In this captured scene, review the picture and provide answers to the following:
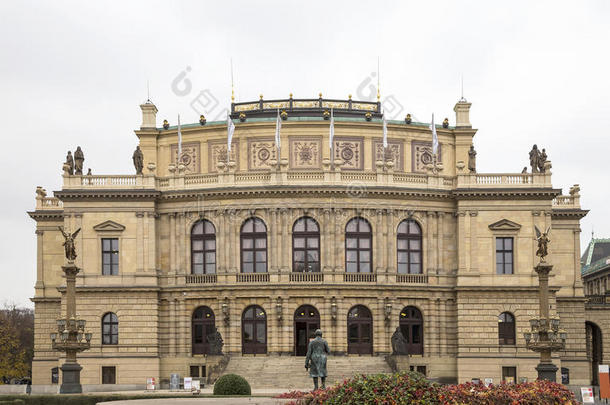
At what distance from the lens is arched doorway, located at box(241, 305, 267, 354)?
7525 cm

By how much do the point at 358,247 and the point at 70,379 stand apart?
27348mm

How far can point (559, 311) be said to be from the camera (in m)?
84.4

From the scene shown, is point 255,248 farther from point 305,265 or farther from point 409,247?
point 409,247

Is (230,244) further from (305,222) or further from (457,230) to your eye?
(457,230)

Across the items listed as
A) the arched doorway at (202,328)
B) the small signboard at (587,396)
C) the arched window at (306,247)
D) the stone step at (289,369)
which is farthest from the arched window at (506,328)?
the arched doorway at (202,328)

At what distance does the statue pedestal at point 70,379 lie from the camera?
179ft

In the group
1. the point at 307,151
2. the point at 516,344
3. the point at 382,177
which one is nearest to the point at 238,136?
the point at 307,151

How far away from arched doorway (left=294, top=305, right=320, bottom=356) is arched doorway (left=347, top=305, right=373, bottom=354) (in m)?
2.48

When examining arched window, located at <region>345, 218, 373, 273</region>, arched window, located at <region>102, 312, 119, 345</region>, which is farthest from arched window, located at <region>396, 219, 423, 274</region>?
arched window, located at <region>102, 312, 119, 345</region>

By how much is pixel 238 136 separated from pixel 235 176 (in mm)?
6866

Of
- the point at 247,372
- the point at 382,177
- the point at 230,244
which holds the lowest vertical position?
the point at 247,372

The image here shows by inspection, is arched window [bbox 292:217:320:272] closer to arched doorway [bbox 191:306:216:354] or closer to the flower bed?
arched doorway [bbox 191:306:216:354]

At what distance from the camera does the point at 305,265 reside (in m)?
75.7

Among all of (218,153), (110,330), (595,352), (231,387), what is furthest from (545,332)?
(595,352)
